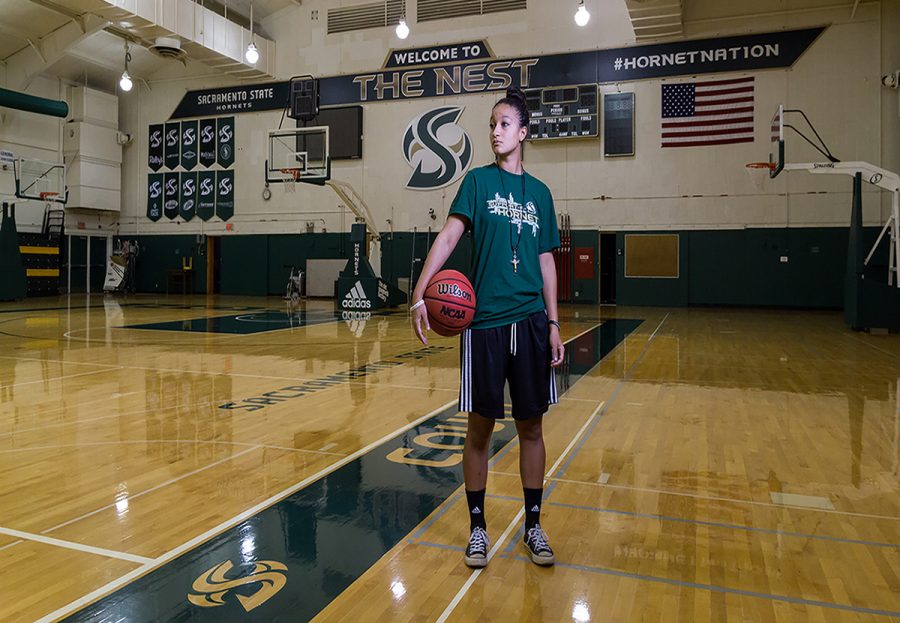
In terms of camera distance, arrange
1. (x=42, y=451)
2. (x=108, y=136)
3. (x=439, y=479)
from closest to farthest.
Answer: (x=439, y=479) < (x=42, y=451) < (x=108, y=136)

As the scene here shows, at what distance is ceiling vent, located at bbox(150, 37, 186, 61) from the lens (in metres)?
17.0

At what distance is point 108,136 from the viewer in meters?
21.6

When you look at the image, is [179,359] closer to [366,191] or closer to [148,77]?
[366,191]

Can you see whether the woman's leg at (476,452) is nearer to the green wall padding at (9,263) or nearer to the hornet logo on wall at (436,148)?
the hornet logo on wall at (436,148)

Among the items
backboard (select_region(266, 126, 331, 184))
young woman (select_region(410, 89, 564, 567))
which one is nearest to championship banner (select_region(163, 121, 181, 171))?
backboard (select_region(266, 126, 331, 184))

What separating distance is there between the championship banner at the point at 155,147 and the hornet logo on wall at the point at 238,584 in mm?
22094

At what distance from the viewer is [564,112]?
16922mm

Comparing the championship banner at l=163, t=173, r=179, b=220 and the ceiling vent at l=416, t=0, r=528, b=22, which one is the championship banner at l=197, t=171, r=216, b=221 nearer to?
the championship banner at l=163, t=173, r=179, b=220

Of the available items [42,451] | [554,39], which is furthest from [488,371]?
[554,39]

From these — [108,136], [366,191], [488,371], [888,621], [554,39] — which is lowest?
[888,621]

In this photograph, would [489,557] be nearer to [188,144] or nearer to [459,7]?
[459,7]

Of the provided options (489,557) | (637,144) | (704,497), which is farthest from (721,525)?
(637,144)

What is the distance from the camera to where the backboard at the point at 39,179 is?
18531mm

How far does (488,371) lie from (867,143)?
1600 centimetres
